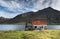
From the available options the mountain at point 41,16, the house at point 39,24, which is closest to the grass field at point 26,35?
the house at point 39,24

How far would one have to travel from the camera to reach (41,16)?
1402 centimetres

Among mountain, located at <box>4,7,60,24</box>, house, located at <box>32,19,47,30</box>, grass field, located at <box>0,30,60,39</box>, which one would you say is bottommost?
grass field, located at <box>0,30,60,39</box>

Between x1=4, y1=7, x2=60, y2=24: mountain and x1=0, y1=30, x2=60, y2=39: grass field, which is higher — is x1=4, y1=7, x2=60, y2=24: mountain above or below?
above

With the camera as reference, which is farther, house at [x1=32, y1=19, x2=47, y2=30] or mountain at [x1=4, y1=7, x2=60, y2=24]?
mountain at [x1=4, y1=7, x2=60, y2=24]

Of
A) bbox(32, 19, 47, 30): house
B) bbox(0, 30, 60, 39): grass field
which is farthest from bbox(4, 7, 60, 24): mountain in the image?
bbox(0, 30, 60, 39): grass field

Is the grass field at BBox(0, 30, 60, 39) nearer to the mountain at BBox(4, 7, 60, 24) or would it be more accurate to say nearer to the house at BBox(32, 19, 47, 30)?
the house at BBox(32, 19, 47, 30)

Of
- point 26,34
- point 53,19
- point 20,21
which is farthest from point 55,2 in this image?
point 26,34

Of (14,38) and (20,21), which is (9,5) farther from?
(14,38)

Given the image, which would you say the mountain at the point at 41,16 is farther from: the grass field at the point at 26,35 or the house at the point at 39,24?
the grass field at the point at 26,35

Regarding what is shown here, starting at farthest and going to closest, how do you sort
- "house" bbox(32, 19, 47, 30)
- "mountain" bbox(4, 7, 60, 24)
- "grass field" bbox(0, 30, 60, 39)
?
"mountain" bbox(4, 7, 60, 24), "house" bbox(32, 19, 47, 30), "grass field" bbox(0, 30, 60, 39)

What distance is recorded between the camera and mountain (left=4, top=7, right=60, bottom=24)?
44.2 feet

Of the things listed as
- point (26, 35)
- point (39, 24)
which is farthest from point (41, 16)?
point (26, 35)

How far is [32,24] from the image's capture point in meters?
11.5

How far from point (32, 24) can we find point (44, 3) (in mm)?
2625
